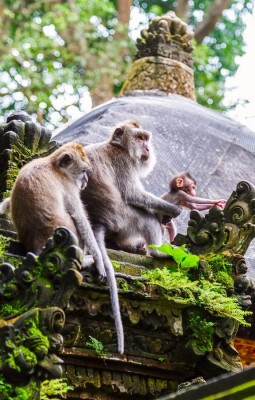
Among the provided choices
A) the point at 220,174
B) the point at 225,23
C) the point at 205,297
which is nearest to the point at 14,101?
the point at 225,23

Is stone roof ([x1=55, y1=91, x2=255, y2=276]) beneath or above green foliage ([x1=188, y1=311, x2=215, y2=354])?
beneath

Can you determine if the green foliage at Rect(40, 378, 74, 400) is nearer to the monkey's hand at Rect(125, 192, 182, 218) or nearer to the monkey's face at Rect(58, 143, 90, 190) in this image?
the monkey's face at Rect(58, 143, 90, 190)

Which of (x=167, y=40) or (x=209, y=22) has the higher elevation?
(x=167, y=40)

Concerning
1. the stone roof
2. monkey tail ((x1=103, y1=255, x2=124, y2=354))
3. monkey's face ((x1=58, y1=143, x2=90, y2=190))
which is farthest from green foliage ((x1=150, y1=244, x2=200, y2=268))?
the stone roof

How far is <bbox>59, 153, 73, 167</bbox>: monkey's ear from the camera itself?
9.64 metres

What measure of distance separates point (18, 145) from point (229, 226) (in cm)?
186

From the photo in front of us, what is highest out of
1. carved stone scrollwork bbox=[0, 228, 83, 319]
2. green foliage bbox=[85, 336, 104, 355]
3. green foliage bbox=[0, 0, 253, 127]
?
carved stone scrollwork bbox=[0, 228, 83, 319]

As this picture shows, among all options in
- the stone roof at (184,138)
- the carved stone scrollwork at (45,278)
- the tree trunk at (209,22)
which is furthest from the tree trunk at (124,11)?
the carved stone scrollwork at (45,278)

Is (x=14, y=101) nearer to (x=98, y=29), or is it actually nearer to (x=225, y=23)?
(x=98, y=29)

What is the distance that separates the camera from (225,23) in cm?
3462

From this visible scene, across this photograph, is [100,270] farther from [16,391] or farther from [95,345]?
[16,391]

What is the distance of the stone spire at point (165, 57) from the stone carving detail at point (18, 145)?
296 inches

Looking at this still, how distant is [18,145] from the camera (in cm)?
1075

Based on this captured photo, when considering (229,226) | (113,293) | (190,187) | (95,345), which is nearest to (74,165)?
(113,293)
